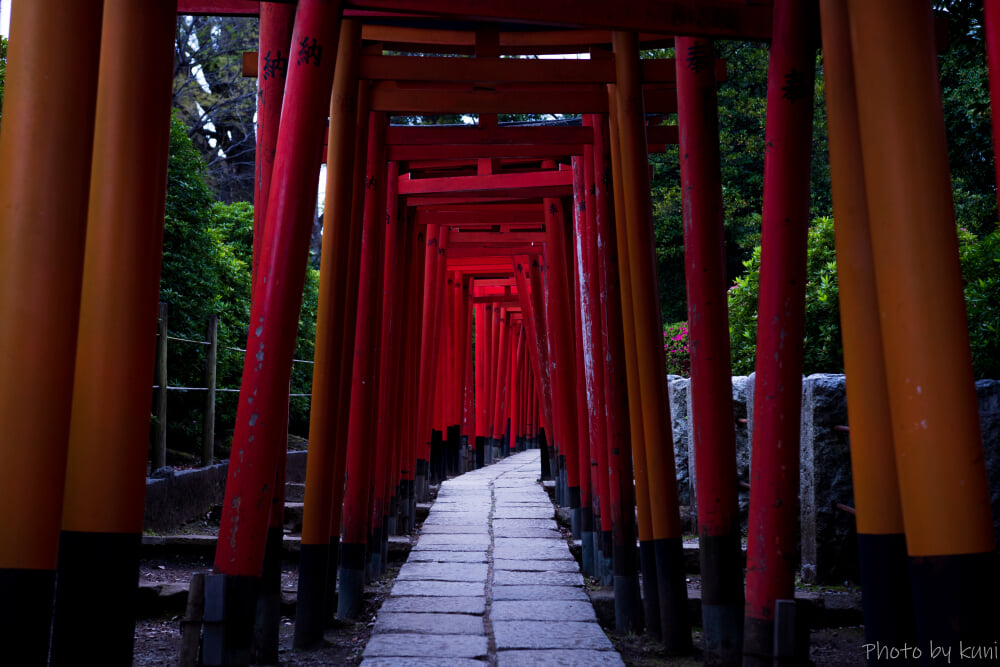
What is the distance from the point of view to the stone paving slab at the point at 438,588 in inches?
237

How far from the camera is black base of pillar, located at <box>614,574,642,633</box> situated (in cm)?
537

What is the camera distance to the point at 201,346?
9.27 m

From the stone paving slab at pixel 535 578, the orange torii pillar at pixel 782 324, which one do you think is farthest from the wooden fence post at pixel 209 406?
the orange torii pillar at pixel 782 324

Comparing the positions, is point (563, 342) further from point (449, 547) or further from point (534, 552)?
point (449, 547)

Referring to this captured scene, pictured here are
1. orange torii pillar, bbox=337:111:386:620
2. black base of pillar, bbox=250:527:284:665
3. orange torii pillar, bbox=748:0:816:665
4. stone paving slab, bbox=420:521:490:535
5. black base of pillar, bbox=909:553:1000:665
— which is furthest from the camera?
stone paving slab, bbox=420:521:490:535

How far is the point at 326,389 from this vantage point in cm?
475

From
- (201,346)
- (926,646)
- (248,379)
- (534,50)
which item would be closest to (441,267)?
(201,346)

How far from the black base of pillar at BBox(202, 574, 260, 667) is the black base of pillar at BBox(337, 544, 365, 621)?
2.50m

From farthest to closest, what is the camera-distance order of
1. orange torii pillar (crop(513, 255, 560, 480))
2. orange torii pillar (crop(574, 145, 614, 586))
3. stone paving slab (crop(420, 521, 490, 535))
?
orange torii pillar (crop(513, 255, 560, 480)), stone paving slab (crop(420, 521, 490, 535)), orange torii pillar (crop(574, 145, 614, 586))

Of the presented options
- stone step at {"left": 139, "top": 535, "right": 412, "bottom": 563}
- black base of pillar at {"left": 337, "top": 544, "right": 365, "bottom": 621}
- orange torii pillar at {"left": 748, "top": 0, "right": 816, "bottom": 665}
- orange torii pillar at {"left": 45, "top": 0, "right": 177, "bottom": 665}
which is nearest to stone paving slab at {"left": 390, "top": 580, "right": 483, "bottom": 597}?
black base of pillar at {"left": 337, "top": 544, "right": 365, "bottom": 621}

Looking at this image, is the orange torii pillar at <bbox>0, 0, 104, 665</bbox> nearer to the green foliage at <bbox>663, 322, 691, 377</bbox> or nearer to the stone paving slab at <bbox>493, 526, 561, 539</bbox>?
the stone paving slab at <bbox>493, 526, 561, 539</bbox>

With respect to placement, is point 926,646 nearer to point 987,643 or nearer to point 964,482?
point 987,643

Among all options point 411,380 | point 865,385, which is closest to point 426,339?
point 411,380

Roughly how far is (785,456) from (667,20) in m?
1.65
